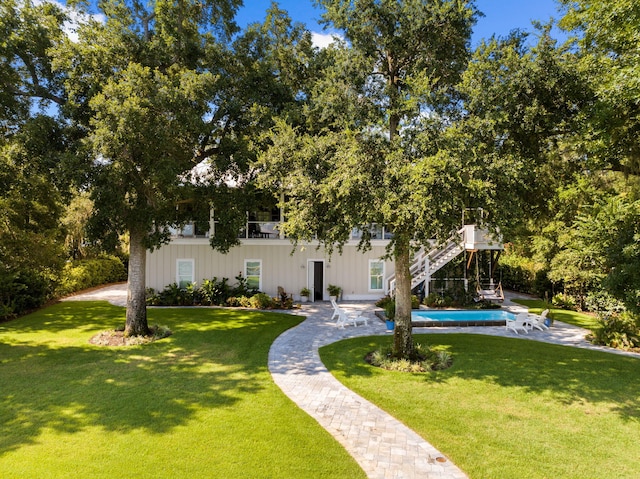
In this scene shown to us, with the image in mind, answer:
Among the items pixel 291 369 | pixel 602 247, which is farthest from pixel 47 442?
A: pixel 602 247

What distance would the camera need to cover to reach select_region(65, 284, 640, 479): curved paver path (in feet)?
19.5

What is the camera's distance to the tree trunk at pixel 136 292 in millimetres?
13238

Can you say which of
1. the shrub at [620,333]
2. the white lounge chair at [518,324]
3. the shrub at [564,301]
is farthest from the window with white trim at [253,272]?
the shrub at [564,301]

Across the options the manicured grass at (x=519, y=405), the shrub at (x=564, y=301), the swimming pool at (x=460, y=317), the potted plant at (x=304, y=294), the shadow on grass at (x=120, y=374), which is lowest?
the manicured grass at (x=519, y=405)

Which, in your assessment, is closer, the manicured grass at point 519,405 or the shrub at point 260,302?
the manicured grass at point 519,405

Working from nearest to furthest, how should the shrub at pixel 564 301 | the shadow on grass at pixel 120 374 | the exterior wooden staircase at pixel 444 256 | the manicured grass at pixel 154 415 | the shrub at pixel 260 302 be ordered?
the manicured grass at pixel 154 415 < the shadow on grass at pixel 120 374 < the exterior wooden staircase at pixel 444 256 < the shrub at pixel 260 302 < the shrub at pixel 564 301

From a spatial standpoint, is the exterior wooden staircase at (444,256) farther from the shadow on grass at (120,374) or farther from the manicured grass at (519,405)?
the shadow on grass at (120,374)

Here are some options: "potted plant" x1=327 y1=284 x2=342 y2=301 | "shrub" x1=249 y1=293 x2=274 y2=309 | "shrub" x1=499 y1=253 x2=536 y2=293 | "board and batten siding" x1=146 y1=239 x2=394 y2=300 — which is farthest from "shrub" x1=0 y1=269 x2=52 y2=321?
"shrub" x1=499 y1=253 x2=536 y2=293

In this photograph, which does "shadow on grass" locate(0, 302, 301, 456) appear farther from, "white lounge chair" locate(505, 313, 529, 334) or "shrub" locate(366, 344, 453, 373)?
"white lounge chair" locate(505, 313, 529, 334)

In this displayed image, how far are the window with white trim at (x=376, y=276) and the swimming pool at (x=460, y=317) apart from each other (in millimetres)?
4005

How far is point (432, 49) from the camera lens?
32.8 ft

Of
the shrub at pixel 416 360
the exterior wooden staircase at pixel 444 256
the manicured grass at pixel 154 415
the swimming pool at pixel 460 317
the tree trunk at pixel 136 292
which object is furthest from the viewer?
the exterior wooden staircase at pixel 444 256

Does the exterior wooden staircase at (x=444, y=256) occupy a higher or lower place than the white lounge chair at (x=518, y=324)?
higher

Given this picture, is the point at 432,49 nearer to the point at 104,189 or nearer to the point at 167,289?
the point at 104,189
